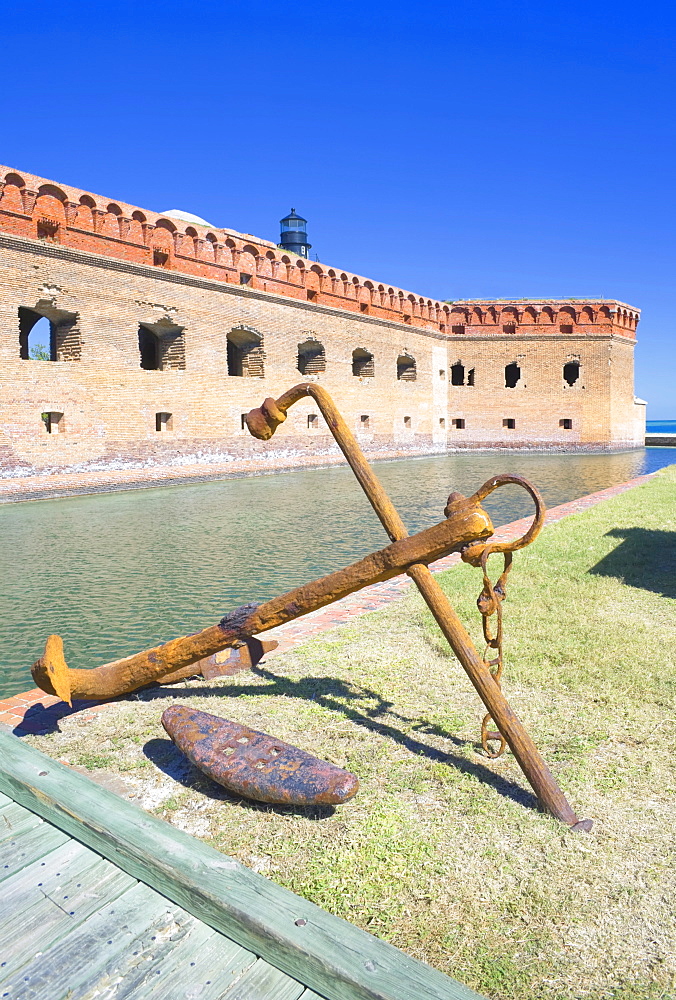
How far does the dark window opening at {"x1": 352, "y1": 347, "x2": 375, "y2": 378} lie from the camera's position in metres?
24.5

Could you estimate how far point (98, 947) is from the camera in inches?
66.2

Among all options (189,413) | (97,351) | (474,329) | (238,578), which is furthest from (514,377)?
(238,578)

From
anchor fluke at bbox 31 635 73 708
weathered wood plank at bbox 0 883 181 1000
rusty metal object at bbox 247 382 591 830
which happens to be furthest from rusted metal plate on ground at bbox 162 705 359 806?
weathered wood plank at bbox 0 883 181 1000

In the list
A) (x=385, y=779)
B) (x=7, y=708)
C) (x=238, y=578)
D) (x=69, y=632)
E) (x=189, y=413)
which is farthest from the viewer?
(x=189, y=413)

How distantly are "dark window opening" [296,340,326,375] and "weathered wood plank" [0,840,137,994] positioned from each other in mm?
20756

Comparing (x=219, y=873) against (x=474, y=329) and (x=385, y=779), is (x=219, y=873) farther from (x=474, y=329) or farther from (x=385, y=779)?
(x=474, y=329)

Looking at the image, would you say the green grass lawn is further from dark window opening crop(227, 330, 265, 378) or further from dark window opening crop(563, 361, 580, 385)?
dark window opening crop(563, 361, 580, 385)

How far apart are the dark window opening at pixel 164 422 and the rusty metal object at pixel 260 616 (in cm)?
1429

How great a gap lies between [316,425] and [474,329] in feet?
34.3

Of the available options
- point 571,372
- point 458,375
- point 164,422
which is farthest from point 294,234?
point 164,422

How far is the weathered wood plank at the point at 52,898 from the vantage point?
1700 millimetres

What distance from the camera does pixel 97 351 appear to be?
15148 mm

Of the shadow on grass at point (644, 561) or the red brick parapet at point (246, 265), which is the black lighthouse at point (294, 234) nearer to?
the red brick parapet at point (246, 265)

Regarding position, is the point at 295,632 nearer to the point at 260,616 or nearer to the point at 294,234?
the point at 260,616
